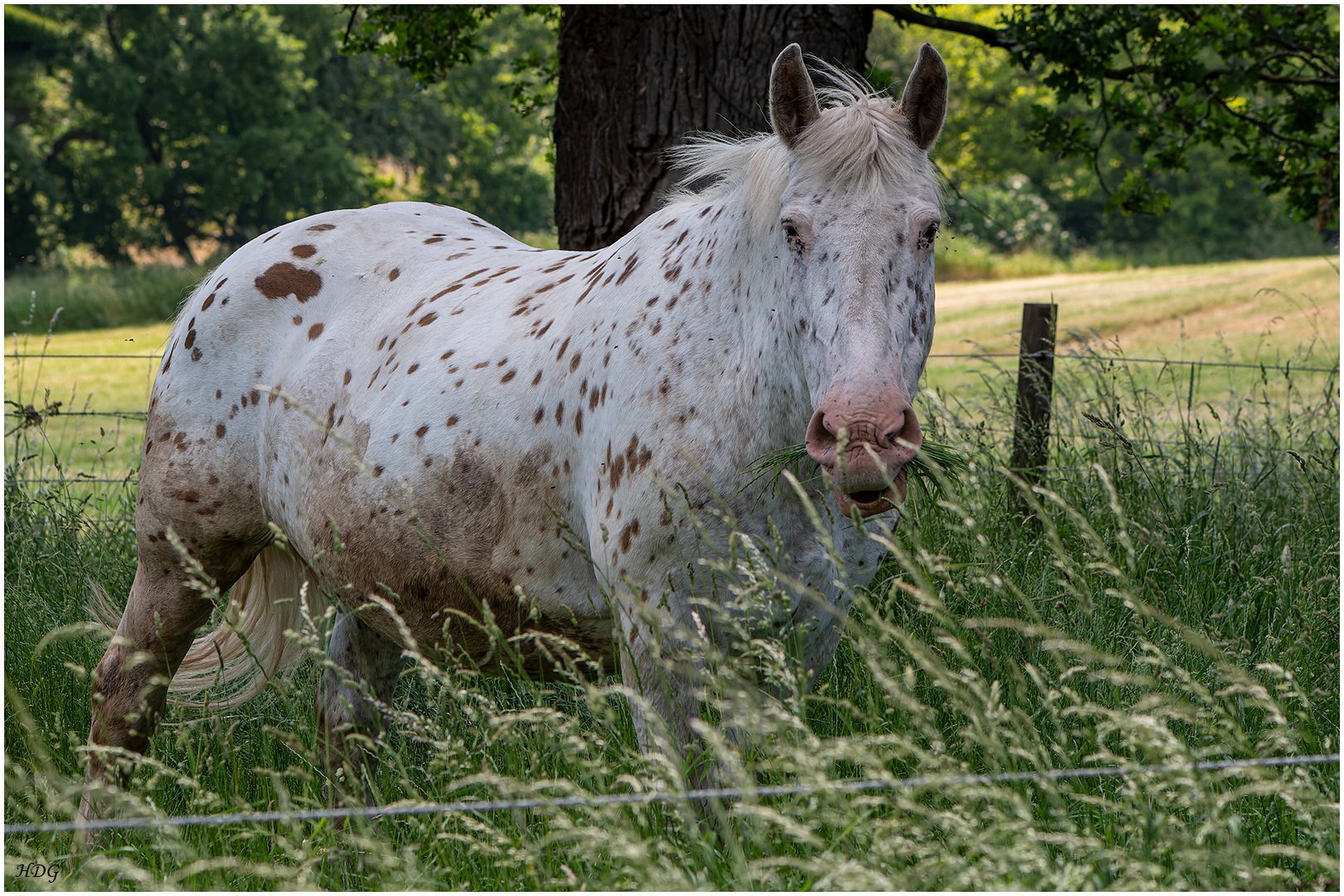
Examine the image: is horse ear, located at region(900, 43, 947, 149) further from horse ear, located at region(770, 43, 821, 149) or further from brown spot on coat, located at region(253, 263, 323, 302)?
brown spot on coat, located at region(253, 263, 323, 302)

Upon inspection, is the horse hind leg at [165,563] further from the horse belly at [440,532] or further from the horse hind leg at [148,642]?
the horse belly at [440,532]

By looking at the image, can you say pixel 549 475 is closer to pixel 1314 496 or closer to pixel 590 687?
pixel 590 687

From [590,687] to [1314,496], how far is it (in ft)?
12.5

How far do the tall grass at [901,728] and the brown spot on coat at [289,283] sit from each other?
3.53 ft

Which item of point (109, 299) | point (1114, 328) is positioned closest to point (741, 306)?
point (1114, 328)

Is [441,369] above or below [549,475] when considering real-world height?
above

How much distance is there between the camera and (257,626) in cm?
366

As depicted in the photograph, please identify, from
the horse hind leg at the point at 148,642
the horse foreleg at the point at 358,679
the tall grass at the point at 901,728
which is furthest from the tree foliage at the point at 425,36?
the horse foreleg at the point at 358,679

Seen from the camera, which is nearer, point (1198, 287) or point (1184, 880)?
point (1184, 880)

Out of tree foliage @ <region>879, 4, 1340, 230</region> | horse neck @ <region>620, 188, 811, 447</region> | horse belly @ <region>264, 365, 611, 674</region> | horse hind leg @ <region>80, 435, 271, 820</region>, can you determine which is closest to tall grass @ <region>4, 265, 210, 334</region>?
tree foliage @ <region>879, 4, 1340, 230</region>

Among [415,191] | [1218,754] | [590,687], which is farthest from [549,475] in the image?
[415,191]

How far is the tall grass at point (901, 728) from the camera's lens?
185cm

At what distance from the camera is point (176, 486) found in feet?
11.2

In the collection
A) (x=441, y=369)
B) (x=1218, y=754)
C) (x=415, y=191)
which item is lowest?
(x=1218, y=754)
